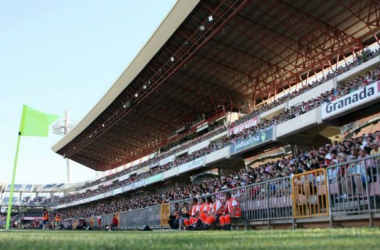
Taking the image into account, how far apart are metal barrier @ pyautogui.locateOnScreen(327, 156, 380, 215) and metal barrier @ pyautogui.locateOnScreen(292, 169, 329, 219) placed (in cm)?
25

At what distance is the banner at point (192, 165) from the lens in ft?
116

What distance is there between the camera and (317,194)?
10.2 m

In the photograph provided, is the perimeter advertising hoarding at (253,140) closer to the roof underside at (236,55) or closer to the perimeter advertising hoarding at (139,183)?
the roof underside at (236,55)

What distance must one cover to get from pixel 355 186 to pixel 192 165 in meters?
28.0

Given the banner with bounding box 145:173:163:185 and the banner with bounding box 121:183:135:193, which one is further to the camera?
the banner with bounding box 121:183:135:193

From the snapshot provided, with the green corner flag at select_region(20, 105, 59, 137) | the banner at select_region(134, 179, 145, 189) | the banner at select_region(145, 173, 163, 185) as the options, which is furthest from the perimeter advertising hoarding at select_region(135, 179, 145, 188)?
the green corner flag at select_region(20, 105, 59, 137)

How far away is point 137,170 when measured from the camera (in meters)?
57.0

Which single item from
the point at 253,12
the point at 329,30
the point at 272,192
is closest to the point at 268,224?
the point at 272,192

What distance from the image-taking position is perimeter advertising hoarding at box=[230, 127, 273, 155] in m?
26.6

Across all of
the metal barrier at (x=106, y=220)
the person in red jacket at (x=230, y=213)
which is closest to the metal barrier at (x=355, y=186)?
the person in red jacket at (x=230, y=213)

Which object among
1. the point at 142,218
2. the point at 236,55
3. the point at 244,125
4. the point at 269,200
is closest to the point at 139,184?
the point at 244,125

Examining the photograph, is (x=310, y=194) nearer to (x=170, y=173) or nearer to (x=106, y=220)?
(x=106, y=220)

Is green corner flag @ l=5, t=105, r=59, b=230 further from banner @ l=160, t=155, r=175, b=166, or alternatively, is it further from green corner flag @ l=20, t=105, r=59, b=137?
banner @ l=160, t=155, r=175, b=166

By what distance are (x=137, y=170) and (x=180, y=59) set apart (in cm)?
2562
